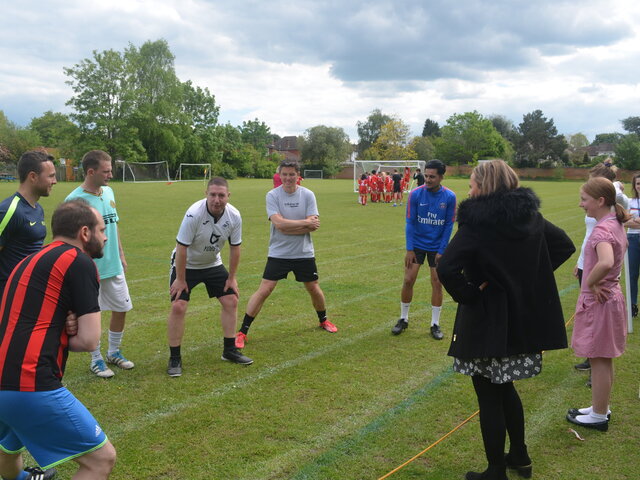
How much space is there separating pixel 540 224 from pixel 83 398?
4.07 metres

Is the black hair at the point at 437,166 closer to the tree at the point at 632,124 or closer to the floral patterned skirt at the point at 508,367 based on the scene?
the floral patterned skirt at the point at 508,367

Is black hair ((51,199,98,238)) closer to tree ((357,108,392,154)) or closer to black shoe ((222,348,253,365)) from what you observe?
black shoe ((222,348,253,365))

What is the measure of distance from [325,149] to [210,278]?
7850 centimetres

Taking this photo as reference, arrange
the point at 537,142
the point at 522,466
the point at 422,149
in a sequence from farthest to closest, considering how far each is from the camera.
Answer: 1. the point at 537,142
2. the point at 422,149
3. the point at 522,466

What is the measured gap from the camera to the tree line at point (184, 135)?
59.3 metres

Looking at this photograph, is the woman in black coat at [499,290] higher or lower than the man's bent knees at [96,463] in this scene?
higher

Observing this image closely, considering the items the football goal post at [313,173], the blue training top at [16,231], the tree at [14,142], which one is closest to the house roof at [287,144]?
the football goal post at [313,173]

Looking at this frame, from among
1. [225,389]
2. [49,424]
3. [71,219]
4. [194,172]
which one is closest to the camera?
[49,424]

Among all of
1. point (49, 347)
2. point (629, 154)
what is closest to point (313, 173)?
point (629, 154)

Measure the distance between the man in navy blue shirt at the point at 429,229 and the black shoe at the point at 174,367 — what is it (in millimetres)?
2690

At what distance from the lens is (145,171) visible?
5841 cm

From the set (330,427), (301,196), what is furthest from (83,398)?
(301,196)

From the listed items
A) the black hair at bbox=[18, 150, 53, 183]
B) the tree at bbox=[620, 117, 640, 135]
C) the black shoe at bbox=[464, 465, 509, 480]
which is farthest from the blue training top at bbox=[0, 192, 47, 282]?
the tree at bbox=[620, 117, 640, 135]

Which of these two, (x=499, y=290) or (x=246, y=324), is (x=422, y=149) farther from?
(x=499, y=290)
